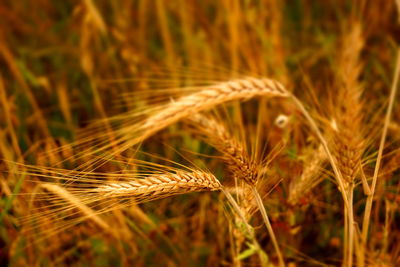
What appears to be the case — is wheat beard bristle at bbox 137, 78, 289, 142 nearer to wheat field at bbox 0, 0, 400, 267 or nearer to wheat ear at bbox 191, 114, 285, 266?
wheat field at bbox 0, 0, 400, 267

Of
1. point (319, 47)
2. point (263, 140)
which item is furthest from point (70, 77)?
point (319, 47)

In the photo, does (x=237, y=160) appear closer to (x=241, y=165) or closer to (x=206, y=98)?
(x=241, y=165)

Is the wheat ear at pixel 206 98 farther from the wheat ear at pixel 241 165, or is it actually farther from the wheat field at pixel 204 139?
the wheat ear at pixel 241 165

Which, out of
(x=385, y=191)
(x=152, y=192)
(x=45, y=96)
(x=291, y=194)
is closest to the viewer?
(x=152, y=192)

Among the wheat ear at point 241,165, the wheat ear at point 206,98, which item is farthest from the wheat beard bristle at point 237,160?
the wheat ear at point 206,98

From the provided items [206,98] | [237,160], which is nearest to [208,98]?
[206,98]

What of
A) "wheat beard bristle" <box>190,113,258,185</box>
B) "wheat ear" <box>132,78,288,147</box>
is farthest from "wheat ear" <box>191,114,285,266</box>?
"wheat ear" <box>132,78,288,147</box>

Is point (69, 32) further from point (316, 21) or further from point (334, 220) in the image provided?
point (334, 220)
